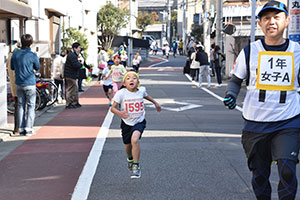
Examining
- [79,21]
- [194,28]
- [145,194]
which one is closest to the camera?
[145,194]

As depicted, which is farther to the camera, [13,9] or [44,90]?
[13,9]

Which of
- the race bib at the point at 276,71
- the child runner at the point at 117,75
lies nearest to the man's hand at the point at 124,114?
the race bib at the point at 276,71

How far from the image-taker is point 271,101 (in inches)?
173

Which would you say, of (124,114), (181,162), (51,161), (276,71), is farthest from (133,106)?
(276,71)

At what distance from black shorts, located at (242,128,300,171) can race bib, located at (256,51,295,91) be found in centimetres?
39

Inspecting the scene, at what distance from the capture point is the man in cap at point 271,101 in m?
4.34

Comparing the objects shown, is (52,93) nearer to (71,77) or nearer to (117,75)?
(71,77)

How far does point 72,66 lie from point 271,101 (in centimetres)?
1105

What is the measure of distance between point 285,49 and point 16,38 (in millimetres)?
16216

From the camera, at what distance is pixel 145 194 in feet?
18.9

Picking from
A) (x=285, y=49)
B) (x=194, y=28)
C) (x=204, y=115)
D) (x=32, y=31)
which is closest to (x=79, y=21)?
(x=32, y=31)

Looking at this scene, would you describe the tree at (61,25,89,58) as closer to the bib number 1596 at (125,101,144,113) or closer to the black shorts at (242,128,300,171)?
the bib number 1596 at (125,101,144,113)

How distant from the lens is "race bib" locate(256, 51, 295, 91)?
4430mm

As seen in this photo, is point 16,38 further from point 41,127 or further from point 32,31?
point 41,127
